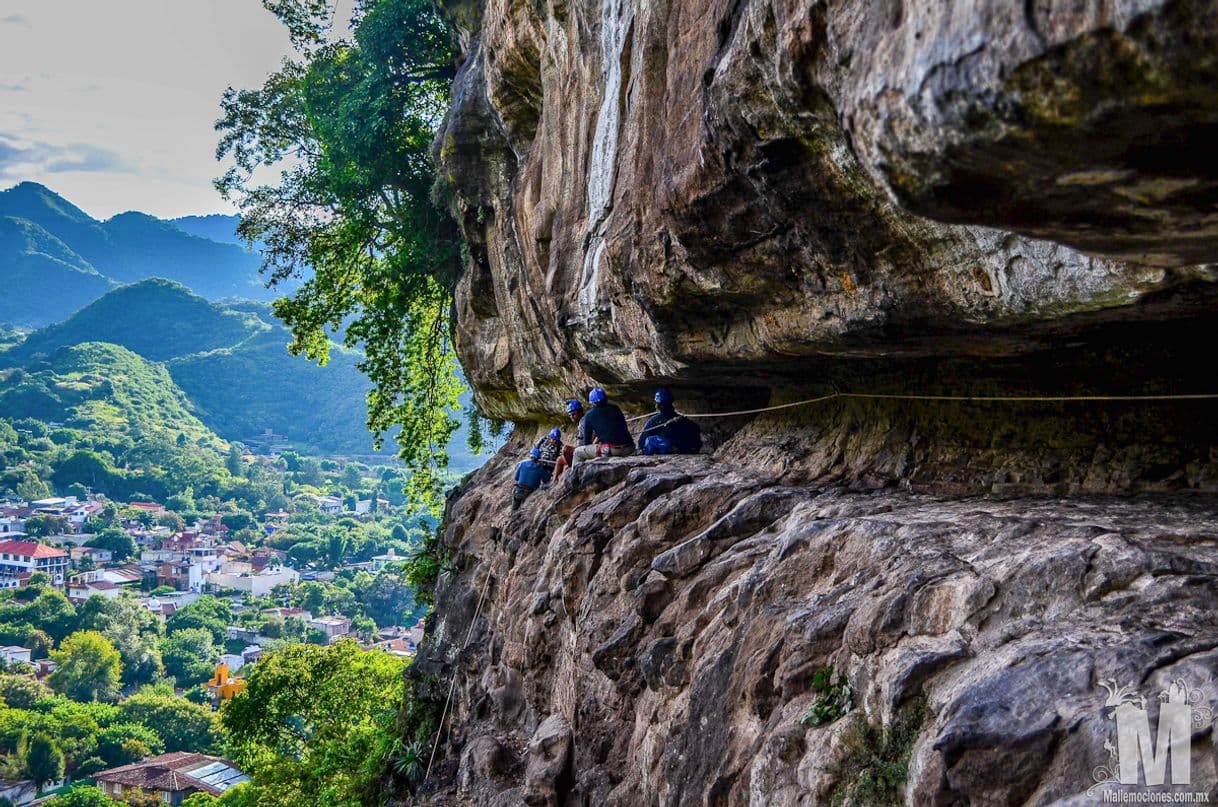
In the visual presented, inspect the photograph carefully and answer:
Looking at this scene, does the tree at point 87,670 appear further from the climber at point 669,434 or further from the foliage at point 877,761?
the foliage at point 877,761

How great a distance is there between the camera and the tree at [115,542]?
120 metres

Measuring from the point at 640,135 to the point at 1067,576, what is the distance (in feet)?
20.7

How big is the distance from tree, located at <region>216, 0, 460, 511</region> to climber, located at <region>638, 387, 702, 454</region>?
12.2 metres

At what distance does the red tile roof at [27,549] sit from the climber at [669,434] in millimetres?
117866

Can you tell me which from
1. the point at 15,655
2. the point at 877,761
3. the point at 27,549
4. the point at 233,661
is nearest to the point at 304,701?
the point at 877,761

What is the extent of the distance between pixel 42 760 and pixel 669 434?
59159 millimetres

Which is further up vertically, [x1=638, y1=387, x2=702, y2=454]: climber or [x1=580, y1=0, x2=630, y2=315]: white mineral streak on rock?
[x1=580, y1=0, x2=630, y2=315]: white mineral streak on rock

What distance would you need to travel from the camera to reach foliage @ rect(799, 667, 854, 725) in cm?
546

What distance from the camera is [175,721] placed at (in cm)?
6569

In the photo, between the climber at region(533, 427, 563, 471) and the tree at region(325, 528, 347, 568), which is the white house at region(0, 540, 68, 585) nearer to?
the tree at region(325, 528, 347, 568)

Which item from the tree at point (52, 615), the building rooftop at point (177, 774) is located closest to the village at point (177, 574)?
the building rooftop at point (177, 774)

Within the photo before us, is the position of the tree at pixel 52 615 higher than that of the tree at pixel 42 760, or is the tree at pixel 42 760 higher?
the tree at pixel 52 615
